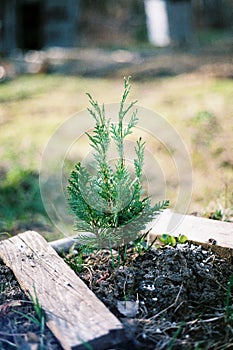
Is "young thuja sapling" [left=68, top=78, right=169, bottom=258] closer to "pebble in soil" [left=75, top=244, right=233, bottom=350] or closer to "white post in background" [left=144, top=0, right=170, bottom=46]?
"pebble in soil" [left=75, top=244, right=233, bottom=350]

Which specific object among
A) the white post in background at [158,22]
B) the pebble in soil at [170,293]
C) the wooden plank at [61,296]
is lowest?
the pebble in soil at [170,293]

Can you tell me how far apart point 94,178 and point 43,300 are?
59cm

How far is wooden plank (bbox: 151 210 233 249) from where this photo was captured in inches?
101

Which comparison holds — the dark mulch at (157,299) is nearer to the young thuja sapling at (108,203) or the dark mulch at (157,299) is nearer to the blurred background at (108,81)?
the young thuja sapling at (108,203)

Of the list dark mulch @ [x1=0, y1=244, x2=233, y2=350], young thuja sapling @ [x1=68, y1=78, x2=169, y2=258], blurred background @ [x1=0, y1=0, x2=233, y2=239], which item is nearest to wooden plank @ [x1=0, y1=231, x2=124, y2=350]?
dark mulch @ [x1=0, y1=244, x2=233, y2=350]

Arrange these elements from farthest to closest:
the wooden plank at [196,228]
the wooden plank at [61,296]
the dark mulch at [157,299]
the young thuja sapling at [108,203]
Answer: the wooden plank at [196,228] < the young thuja sapling at [108,203] < the dark mulch at [157,299] < the wooden plank at [61,296]

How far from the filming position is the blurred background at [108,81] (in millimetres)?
4508

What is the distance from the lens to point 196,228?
269 cm

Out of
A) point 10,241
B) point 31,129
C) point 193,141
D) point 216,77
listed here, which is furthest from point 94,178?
point 216,77

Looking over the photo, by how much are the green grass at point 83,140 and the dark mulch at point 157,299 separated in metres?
1.12

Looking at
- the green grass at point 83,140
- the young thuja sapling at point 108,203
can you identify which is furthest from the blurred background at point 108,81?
the young thuja sapling at point 108,203

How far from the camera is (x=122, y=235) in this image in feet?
7.89

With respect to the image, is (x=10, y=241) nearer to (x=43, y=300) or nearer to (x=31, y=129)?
(x=43, y=300)

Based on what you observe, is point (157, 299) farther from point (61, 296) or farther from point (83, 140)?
point (83, 140)
